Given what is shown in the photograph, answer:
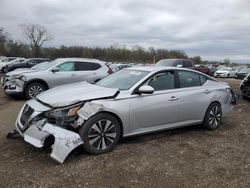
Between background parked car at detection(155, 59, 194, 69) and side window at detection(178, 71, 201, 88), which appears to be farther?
background parked car at detection(155, 59, 194, 69)

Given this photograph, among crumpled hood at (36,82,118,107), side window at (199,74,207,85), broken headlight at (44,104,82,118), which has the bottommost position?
broken headlight at (44,104,82,118)

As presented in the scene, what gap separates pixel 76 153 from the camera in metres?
4.30

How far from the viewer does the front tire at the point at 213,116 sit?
5969 mm

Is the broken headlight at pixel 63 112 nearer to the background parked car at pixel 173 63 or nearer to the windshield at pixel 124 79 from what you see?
the windshield at pixel 124 79

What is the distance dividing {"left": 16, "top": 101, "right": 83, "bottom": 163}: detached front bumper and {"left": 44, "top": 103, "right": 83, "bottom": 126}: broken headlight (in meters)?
0.11

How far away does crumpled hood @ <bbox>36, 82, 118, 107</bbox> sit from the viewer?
14.0 feet

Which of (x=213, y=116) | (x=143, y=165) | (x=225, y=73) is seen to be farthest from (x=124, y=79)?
(x=225, y=73)

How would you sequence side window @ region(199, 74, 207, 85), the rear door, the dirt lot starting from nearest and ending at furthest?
the dirt lot → the rear door → side window @ region(199, 74, 207, 85)

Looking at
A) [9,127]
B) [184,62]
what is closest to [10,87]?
[9,127]

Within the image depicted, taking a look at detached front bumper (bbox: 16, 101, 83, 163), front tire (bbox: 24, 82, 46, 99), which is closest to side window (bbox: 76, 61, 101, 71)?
front tire (bbox: 24, 82, 46, 99)

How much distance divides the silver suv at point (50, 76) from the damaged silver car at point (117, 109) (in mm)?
4288

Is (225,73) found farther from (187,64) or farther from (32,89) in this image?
(32,89)

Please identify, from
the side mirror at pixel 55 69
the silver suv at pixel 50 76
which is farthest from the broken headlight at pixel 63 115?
the side mirror at pixel 55 69

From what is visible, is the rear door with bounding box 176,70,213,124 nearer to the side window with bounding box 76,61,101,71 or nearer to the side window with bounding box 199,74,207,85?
the side window with bounding box 199,74,207,85
